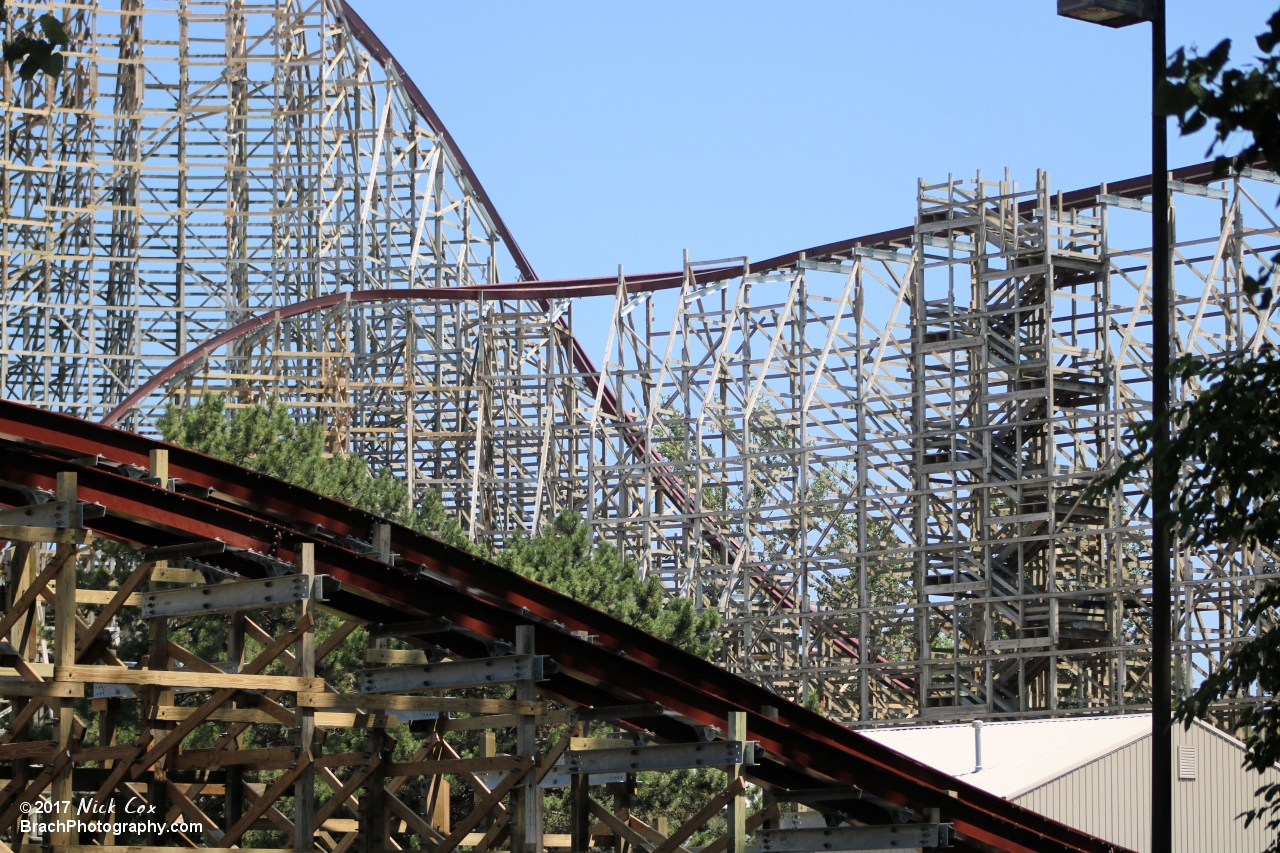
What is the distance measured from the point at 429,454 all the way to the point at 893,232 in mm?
8647

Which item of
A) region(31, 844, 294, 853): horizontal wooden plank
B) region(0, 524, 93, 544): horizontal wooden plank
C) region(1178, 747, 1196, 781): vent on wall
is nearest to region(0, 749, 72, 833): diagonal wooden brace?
region(31, 844, 294, 853): horizontal wooden plank

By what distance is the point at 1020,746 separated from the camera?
20.5 m

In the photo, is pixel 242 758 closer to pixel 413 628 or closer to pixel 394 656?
pixel 413 628

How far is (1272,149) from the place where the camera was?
6375mm

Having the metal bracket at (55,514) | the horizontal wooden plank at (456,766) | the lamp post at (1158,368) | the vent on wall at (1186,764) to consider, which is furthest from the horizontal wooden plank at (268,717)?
the vent on wall at (1186,764)

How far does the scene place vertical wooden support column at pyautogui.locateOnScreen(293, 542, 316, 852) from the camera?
12172 mm

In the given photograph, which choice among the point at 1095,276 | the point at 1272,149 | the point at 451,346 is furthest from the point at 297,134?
the point at 1272,149

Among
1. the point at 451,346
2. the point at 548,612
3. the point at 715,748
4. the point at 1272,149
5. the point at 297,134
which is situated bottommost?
the point at 715,748

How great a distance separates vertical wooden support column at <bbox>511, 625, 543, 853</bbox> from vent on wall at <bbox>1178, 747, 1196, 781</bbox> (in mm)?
9547

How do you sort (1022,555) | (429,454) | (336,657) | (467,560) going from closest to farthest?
(467,560) → (336,657) → (1022,555) → (429,454)

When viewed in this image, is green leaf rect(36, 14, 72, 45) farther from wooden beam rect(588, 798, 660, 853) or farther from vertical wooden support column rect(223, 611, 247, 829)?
wooden beam rect(588, 798, 660, 853)

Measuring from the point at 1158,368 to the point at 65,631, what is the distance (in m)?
6.48

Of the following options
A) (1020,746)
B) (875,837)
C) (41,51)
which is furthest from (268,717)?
(1020,746)

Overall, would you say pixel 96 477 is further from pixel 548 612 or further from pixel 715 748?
pixel 715 748
